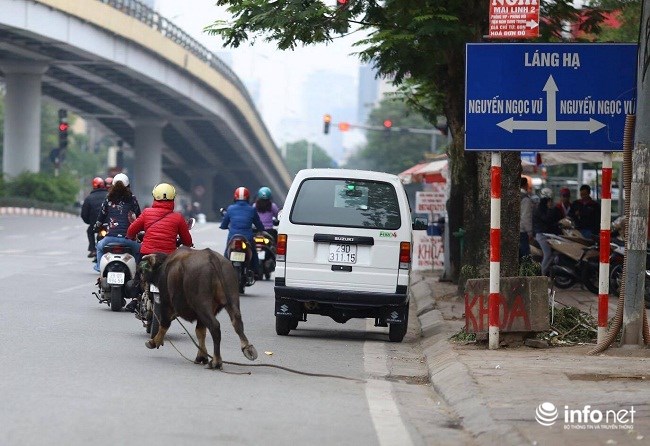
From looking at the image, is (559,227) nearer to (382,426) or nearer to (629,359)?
(629,359)

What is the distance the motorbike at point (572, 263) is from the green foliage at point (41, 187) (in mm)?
44438

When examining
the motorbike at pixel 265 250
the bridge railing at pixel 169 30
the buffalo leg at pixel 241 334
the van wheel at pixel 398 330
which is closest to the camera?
the buffalo leg at pixel 241 334

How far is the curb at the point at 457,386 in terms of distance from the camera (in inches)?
342

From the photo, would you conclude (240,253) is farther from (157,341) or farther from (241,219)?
(157,341)

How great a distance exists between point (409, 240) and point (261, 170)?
78.6m

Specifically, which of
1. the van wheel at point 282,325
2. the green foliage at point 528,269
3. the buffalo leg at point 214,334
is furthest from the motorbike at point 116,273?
the buffalo leg at point 214,334

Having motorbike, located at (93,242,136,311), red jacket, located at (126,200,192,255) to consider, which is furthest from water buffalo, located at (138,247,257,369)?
motorbike, located at (93,242,136,311)

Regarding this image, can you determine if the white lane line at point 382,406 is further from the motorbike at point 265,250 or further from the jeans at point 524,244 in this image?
the motorbike at point 265,250

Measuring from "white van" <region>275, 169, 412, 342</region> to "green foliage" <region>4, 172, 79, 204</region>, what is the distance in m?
50.6

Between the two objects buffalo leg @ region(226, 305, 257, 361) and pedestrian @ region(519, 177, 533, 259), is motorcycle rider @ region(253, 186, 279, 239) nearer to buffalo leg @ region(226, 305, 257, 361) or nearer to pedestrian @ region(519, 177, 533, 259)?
pedestrian @ region(519, 177, 533, 259)

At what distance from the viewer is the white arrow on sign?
45.4 ft

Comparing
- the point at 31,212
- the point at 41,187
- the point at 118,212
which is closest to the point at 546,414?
the point at 118,212

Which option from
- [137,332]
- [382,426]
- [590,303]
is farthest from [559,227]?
[382,426]

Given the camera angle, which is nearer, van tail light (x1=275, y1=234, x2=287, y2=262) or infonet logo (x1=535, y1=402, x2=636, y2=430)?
infonet logo (x1=535, y1=402, x2=636, y2=430)
